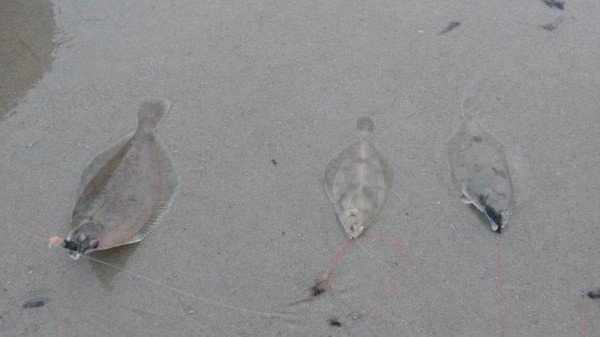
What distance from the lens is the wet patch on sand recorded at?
4.70 m

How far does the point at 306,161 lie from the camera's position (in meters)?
4.50

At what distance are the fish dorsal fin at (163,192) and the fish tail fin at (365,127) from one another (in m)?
1.70

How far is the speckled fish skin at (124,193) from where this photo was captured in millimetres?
3779

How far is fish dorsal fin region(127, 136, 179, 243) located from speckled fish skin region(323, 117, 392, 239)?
1.30 meters

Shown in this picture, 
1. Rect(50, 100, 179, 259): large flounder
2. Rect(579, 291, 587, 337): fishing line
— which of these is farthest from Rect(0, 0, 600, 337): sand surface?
Rect(50, 100, 179, 259): large flounder

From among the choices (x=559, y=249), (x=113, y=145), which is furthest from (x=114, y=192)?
(x=559, y=249)

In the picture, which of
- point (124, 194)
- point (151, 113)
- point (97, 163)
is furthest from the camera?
point (151, 113)

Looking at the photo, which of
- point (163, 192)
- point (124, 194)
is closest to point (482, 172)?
point (163, 192)

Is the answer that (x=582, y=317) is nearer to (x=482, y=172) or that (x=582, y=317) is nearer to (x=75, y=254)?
(x=482, y=172)

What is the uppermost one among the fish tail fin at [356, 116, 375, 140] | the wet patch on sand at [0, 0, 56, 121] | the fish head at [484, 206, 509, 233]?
the wet patch on sand at [0, 0, 56, 121]

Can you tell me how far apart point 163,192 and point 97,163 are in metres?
0.63

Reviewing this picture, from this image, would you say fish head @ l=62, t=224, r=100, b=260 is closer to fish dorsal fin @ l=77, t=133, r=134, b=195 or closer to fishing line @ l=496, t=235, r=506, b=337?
fish dorsal fin @ l=77, t=133, r=134, b=195

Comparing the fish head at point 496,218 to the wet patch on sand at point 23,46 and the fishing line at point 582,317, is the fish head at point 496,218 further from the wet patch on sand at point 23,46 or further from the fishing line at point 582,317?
the wet patch on sand at point 23,46

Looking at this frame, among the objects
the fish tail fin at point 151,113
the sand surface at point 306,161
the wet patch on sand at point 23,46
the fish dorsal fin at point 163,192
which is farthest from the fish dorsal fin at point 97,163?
the wet patch on sand at point 23,46
